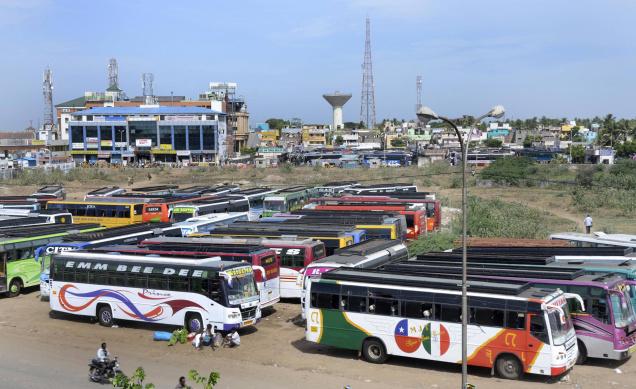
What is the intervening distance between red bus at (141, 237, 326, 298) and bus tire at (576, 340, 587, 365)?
29.5 feet

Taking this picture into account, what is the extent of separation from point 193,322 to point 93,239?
8679 millimetres

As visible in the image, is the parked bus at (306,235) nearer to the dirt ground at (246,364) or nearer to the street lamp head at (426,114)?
the dirt ground at (246,364)

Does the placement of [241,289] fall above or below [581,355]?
above

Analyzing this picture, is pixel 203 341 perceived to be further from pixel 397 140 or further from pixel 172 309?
pixel 397 140

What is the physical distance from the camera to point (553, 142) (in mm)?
130750

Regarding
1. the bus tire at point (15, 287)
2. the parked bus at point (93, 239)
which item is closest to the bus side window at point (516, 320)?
the parked bus at point (93, 239)

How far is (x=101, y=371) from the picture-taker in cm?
1541

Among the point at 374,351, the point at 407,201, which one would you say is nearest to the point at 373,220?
the point at 407,201

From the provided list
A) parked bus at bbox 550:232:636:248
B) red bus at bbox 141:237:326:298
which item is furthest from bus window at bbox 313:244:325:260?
parked bus at bbox 550:232:636:248

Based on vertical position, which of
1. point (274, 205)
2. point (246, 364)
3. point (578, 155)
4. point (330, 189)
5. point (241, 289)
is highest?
point (578, 155)

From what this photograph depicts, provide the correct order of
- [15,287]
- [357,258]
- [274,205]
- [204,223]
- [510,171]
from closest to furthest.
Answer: [357,258]
[15,287]
[204,223]
[274,205]
[510,171]

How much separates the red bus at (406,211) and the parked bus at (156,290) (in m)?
15.6

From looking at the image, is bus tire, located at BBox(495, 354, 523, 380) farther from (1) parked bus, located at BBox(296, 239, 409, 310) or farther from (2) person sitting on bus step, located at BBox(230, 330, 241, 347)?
(2) person sitting on bus step, located at BBox(230, 330, 241, 347)

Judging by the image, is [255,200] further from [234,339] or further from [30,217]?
[234,339]
